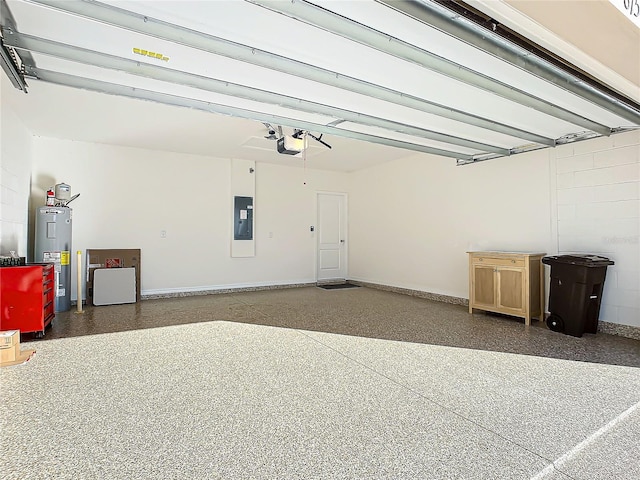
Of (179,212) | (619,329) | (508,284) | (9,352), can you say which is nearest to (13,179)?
(179,212)

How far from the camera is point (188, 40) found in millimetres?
2420

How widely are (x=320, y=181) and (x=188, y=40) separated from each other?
600cm

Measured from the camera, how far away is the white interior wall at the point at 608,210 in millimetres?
4121

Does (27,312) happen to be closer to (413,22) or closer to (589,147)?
(413,22)

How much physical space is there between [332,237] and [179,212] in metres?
3.49

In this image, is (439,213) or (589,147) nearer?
(589,147)

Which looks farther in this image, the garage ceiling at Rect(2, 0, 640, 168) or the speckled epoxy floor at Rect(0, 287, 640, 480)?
the garage ceiling at Rect(2, 0, 640, 168)

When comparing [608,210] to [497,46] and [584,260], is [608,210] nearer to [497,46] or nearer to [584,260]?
[584,260]

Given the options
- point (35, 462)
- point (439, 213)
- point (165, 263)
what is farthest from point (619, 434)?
point (165, 263)

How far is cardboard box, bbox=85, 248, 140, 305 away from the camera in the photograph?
589cm

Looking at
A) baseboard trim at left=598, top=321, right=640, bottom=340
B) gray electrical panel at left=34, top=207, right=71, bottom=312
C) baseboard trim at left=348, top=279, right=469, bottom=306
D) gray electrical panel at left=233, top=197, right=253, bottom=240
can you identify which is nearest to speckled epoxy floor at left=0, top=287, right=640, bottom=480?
baseboard trim at left=598, top=321, right=640, bottom=340

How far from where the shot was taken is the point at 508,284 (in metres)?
4.88

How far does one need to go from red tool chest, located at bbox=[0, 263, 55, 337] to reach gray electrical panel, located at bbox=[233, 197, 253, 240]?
3705 millimetres

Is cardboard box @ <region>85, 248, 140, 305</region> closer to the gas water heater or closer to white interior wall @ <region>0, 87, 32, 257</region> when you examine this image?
the gas water heater
